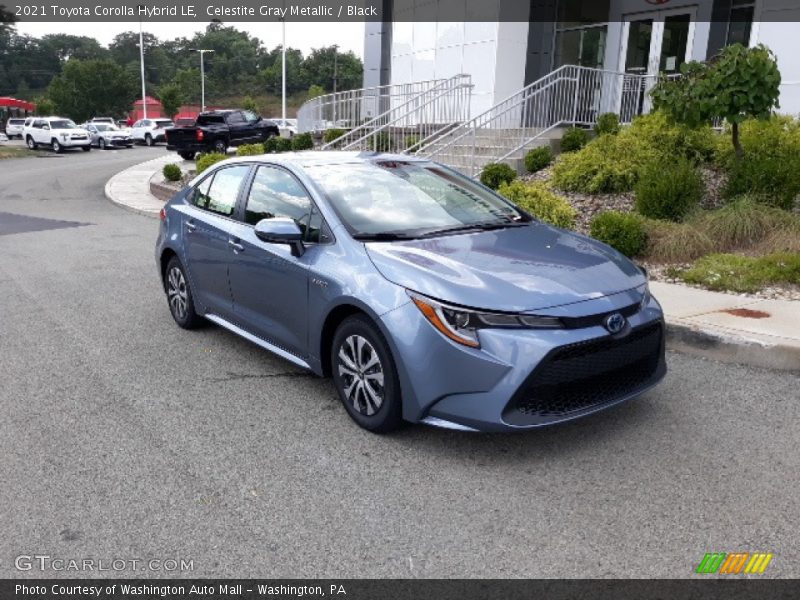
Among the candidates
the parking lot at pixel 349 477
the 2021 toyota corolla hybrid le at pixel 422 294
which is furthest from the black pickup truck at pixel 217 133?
the 2021 toyota corolla hybrid le at pixel 422 294

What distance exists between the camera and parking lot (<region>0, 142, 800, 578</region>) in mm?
3006

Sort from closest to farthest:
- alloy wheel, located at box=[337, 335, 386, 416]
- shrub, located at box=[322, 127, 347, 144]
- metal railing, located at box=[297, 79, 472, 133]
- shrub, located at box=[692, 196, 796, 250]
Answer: alloy wheel, located at box=[337, 335, 386, 416], shrub, located at box=[692, 196, 796, 250], shrub, located at box=[322, 127, 347, 144], metal railing, located at box=[297, 79, 472, 133]

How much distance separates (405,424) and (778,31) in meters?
12.3

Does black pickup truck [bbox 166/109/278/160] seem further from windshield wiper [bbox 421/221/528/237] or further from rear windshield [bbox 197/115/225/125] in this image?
windshield wiper [bbox 421/221/528/237]

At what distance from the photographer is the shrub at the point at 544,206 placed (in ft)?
29.7

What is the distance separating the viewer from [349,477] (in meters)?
3.64

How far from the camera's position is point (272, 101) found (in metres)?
118

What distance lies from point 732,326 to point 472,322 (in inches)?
121

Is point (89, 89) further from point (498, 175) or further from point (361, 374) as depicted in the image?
point (361, 374)

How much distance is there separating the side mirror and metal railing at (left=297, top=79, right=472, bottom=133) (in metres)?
15.1

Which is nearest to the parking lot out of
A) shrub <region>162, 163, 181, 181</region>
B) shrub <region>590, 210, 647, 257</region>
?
shrub <region>590, 210, 647, 257</region>

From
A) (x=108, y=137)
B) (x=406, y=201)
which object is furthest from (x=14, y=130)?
(x=406, y=201)

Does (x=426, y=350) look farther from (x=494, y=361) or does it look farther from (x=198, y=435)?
(x=198, y=435)

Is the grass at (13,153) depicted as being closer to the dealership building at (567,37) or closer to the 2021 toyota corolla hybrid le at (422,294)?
the dealership building at (567,37)
